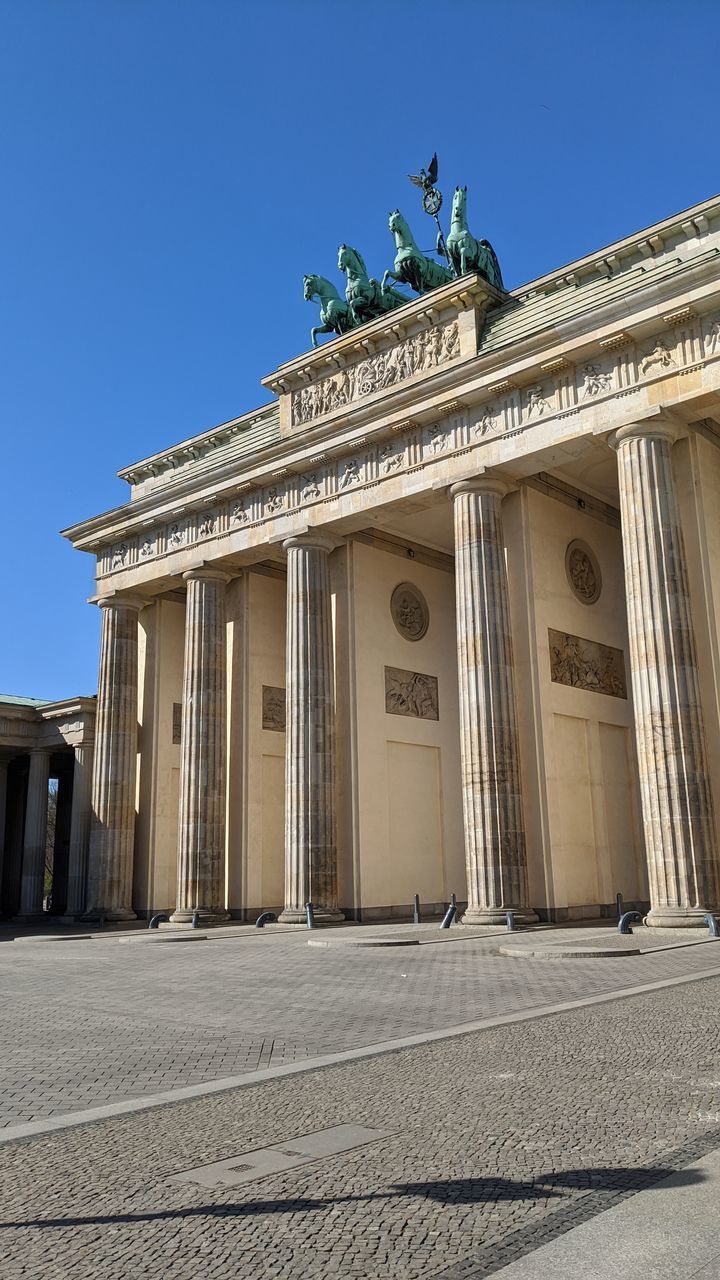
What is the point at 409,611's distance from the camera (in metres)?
31.8

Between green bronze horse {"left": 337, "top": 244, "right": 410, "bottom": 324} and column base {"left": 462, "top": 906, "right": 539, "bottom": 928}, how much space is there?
17.9 metres

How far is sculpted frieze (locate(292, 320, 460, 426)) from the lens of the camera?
27.2 metres

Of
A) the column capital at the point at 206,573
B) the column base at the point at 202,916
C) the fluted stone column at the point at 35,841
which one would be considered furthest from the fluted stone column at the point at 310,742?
the fluted stone column at the point at 35,841

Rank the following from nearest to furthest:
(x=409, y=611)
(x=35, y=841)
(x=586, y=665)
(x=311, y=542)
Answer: (x=586, y=665)
(x=311, y=542)
(x=409, y=611)
(x=35, y=841)

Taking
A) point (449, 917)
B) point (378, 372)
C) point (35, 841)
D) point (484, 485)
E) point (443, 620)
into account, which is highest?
point (378, 372)

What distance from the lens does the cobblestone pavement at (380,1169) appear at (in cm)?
381

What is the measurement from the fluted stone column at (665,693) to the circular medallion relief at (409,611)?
10.3 meters

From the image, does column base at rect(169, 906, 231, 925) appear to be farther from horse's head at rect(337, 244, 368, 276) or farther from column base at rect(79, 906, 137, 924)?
horse's head at rect(337, 244, 368, 276)

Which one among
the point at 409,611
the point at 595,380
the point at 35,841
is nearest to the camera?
the point at 595,380

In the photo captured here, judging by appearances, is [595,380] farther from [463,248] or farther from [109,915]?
[109,915]

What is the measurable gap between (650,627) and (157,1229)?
18.6 m

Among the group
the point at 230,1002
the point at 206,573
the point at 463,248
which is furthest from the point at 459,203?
the point at 230,1002

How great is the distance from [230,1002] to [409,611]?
21.5 meters

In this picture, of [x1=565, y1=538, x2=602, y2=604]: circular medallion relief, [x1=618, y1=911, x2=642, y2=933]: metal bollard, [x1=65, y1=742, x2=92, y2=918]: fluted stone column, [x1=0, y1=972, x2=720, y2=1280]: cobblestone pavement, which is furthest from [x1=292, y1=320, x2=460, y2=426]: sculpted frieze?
→ [x1=0, y1=972, x2=720, y2=1280]: cobblestone pavement
